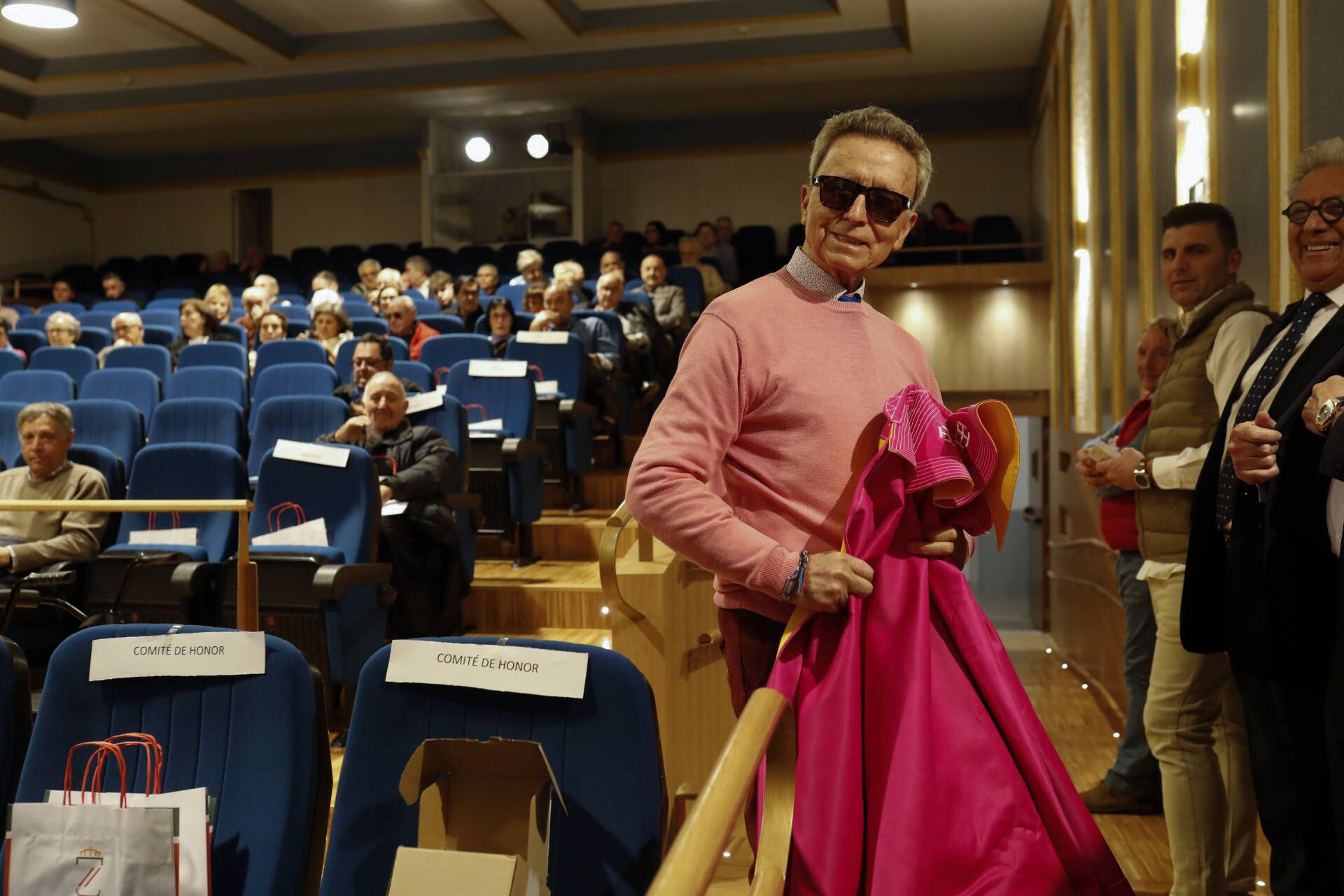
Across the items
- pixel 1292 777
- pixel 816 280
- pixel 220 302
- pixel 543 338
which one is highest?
pixel 220 302

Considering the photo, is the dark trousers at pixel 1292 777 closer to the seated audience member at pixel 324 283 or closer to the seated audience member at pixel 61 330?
the seated audience member at pixel 61 330

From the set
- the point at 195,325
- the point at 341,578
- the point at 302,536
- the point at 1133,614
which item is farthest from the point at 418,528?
the point at 195,325

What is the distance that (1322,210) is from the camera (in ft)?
4.83

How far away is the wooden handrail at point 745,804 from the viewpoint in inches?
27.5

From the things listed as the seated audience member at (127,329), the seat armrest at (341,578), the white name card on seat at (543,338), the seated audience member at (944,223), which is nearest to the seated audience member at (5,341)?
the seated audience member at (127,329)

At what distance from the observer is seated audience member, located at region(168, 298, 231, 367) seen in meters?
6.20

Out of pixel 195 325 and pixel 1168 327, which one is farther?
pixel 195 325

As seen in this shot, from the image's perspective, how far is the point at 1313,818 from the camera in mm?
1484

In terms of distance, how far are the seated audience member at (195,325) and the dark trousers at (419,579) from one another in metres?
3.19

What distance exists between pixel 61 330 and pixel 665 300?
137 inches

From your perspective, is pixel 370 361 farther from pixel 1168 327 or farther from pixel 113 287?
pixel 113 287

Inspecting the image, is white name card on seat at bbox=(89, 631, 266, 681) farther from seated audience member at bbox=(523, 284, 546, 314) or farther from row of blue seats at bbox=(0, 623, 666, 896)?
seated audience member at bbox=(523, 284, 546, 314)

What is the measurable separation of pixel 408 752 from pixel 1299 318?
1.34 m

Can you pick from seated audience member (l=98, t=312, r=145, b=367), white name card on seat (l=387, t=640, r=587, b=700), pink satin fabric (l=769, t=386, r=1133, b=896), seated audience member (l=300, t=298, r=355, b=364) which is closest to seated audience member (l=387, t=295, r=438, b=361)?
seated audience member (l=300, t=298, r=355, b=364)
